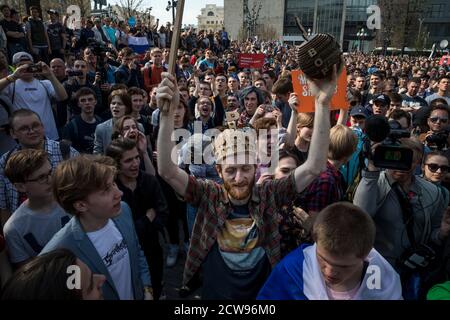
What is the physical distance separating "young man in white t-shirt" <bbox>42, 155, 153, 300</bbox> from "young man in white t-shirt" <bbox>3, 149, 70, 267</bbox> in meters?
0.37

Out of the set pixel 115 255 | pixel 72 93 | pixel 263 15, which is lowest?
pixel 115 255

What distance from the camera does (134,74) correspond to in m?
7.70

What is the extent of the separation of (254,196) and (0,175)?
2.05 metres

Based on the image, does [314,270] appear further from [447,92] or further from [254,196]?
[447,92]

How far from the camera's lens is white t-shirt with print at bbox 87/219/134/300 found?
191cm

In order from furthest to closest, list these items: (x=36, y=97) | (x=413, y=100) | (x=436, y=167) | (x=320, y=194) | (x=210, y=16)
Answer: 1. (x=210, y=16)
2. (x=413, y=100)
3. (x=36, y=97)
4. (x=436, y=167)
5. (x=320, y=194)

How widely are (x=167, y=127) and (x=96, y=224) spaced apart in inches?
27.7

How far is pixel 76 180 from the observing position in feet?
6.13

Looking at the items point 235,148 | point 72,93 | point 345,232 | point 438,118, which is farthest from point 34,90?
point 438,118

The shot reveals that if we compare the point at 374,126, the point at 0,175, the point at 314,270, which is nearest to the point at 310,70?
the point at 374,126

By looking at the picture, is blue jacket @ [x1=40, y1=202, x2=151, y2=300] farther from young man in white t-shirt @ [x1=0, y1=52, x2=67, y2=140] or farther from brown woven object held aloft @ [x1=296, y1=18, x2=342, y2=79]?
young man in white t-shirt @ [x1=0, y1=52, x2=67, y2=140]

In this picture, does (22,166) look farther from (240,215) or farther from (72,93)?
(72,93)

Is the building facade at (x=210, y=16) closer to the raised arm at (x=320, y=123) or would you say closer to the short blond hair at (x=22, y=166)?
the short blond hair at (x=22, y=166)
